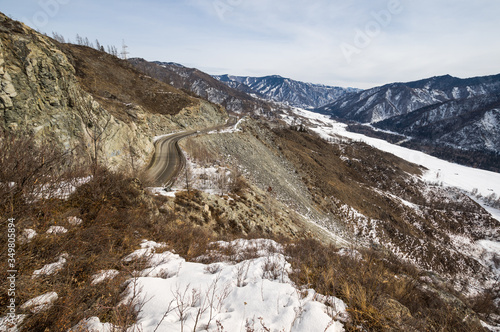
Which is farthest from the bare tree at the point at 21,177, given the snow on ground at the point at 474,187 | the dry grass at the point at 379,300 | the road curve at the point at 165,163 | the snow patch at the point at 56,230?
the snow on ground at the point at 474,187

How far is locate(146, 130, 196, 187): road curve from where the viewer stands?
2067 cm

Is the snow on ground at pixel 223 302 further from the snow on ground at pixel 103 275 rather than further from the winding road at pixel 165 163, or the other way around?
the winding road at pixel 165 163

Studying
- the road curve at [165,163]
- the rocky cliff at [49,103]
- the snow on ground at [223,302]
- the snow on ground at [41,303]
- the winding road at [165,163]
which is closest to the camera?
the snow on ground at [41,303]

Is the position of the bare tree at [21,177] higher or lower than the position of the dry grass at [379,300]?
higher

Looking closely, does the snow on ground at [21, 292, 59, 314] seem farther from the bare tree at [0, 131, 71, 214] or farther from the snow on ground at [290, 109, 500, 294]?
the snow on ground at [290, 109, 500, 294]

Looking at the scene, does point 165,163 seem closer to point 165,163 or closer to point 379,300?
point 165,163

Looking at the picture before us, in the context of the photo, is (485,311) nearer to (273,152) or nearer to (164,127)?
(273,152)

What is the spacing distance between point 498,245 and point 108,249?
74.4 meters

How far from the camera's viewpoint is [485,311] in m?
7.69

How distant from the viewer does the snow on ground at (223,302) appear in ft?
9.77

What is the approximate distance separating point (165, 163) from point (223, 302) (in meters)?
24.0

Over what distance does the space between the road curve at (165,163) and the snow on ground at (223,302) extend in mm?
16557

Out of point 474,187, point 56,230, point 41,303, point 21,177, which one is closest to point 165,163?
point 21,177

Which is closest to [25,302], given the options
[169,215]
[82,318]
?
[82,318]
